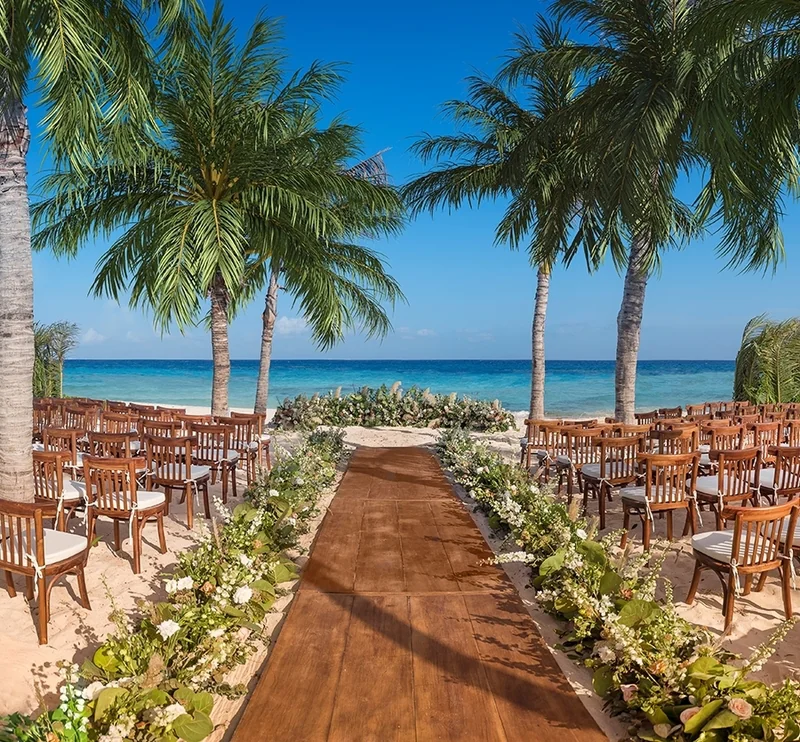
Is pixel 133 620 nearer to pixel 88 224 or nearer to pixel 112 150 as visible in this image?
pixel 112 150

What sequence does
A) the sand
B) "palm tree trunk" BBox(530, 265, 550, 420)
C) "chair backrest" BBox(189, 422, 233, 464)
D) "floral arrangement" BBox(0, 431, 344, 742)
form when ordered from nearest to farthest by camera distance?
"floral arrangement" BBox(0, 431, 344, 742), the sand, "chair backrest" BBox(189, 422, 233, 464), "palm tree trunk" BBox(530, 265, 550, 420)

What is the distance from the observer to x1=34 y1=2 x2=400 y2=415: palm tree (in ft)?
24.9

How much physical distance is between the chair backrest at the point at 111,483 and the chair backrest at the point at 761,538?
4.01m

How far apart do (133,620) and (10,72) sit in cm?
398

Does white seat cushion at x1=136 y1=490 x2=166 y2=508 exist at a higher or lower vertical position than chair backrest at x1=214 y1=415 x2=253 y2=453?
lower

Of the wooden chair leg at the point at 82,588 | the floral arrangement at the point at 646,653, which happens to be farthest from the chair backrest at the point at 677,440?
the wooden chair leg at the point at 82,588

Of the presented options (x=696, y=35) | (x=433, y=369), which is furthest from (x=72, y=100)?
(x=433, y=369)

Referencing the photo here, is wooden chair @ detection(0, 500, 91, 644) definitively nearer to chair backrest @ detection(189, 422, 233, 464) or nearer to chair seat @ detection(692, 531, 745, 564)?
chair backrest @ detection(189, 422, 233, 464)

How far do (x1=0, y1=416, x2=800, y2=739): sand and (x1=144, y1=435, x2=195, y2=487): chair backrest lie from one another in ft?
1.68

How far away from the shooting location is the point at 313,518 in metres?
5.77

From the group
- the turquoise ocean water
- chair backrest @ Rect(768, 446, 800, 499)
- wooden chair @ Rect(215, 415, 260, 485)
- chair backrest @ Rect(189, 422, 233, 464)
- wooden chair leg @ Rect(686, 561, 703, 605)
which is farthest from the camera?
the turquoise ocean water

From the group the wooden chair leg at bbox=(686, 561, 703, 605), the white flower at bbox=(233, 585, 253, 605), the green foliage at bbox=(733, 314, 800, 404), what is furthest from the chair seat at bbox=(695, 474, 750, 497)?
the green foliage at bbox=(733, 314, 800, 404)

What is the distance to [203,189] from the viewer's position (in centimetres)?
888

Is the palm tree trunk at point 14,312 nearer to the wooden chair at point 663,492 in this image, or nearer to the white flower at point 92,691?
the white flower at point 92,691
